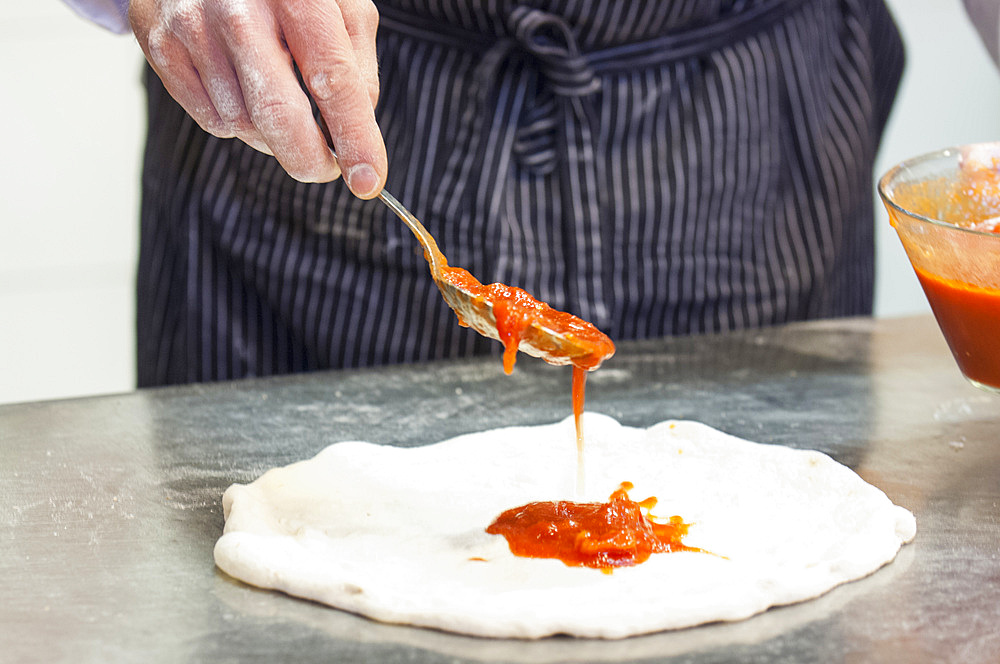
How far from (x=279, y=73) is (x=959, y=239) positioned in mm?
783

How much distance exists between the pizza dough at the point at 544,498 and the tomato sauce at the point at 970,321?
0.76ft

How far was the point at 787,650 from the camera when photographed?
90 cm

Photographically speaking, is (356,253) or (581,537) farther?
(356,253)

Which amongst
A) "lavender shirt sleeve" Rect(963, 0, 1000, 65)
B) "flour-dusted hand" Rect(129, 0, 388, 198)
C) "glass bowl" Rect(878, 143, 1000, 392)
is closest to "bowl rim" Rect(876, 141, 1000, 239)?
"glass bowl" Rect(878, 143, 1000, 392)

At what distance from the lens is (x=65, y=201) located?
339 centimetres

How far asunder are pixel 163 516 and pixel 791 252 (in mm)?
1242

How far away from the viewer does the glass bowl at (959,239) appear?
46.2 inches

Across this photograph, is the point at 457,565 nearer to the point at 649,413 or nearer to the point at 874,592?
the point at 874,592

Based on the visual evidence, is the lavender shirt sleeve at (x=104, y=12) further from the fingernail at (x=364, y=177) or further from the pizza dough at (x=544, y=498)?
the pizza dough at (x=544, y=498)

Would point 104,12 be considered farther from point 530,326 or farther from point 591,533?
point 591,533

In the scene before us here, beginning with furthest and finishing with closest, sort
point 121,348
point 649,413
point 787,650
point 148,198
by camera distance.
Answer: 1. point 121,348
2. point 148,198
3. point 649,413
4. point 787,650

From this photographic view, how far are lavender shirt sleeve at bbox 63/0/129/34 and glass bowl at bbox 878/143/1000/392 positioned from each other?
3.74 ft

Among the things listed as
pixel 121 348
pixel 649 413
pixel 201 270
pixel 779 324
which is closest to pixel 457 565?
pixel 649 413

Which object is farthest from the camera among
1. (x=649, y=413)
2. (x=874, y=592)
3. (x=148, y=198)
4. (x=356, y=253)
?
(x=148, y=198)
